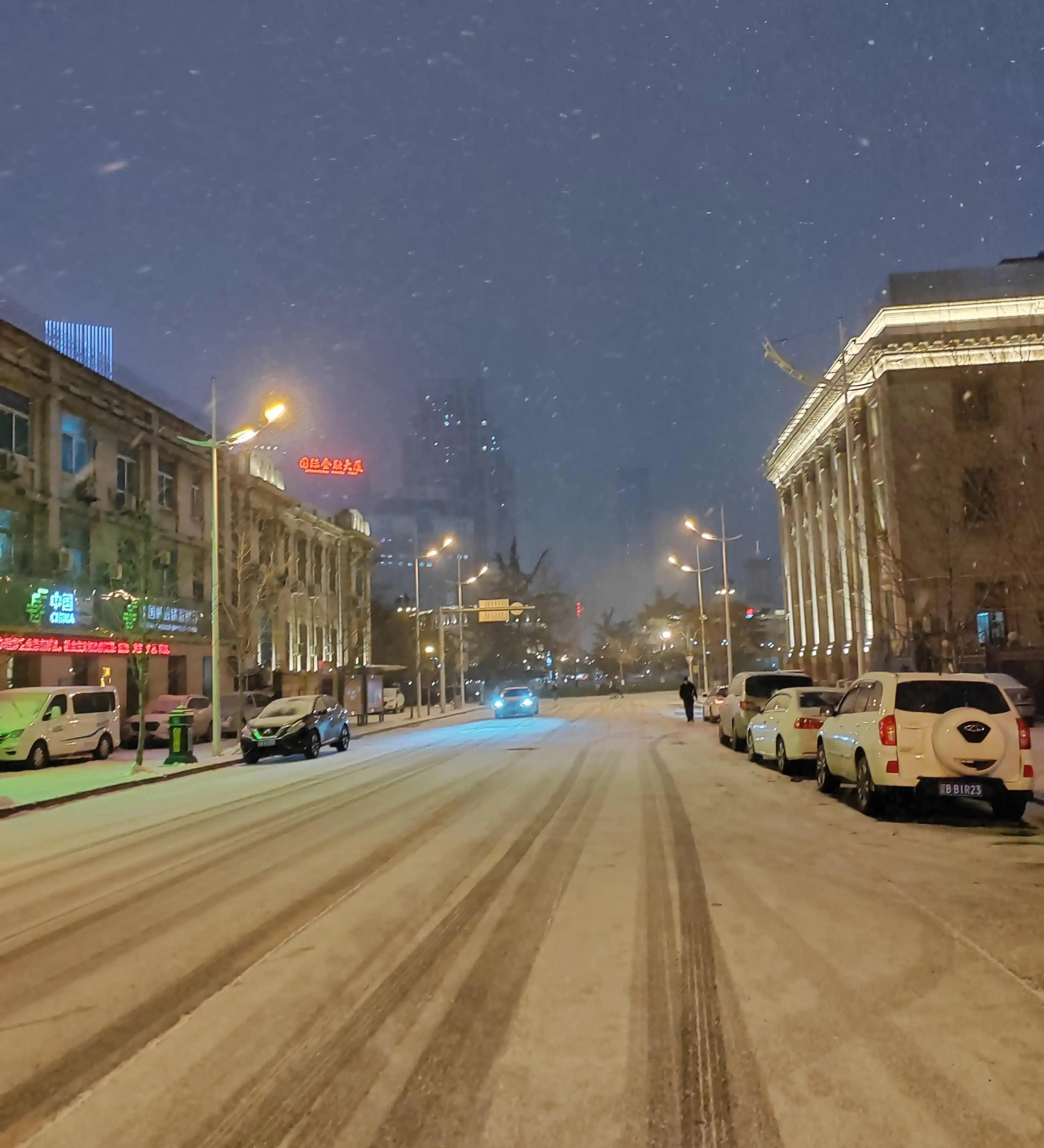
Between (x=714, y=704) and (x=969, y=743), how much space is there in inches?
1052

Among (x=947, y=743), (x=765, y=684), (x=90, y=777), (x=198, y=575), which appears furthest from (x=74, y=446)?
(x=947, y=743)

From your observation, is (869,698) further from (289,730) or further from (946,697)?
(289,730)

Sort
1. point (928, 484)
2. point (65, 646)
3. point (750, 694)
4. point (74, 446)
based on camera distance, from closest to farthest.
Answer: point (750, 694) → point (928, 484) → point (65, 646) → point (74, 446)

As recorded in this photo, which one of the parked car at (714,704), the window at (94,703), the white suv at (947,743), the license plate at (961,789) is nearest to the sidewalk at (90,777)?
the window at (94,703)

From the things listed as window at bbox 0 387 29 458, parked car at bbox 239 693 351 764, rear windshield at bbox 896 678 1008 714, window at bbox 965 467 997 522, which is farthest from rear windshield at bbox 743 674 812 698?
window at bbox 0 387 29 458

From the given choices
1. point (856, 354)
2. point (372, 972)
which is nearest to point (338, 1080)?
point (372, 972)

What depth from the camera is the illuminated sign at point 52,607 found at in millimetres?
30766

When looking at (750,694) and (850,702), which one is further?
(750,694)

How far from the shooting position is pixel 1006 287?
4431cm

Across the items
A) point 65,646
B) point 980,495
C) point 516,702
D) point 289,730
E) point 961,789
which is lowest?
point 516,702

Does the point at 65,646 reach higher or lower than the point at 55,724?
higher

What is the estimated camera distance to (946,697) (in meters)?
12.3

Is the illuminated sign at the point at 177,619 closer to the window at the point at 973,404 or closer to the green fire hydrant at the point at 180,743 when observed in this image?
the green fire hydrant at the point at 180,743

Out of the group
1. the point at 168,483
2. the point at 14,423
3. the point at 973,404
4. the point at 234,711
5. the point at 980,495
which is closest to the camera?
the point at 980,495
